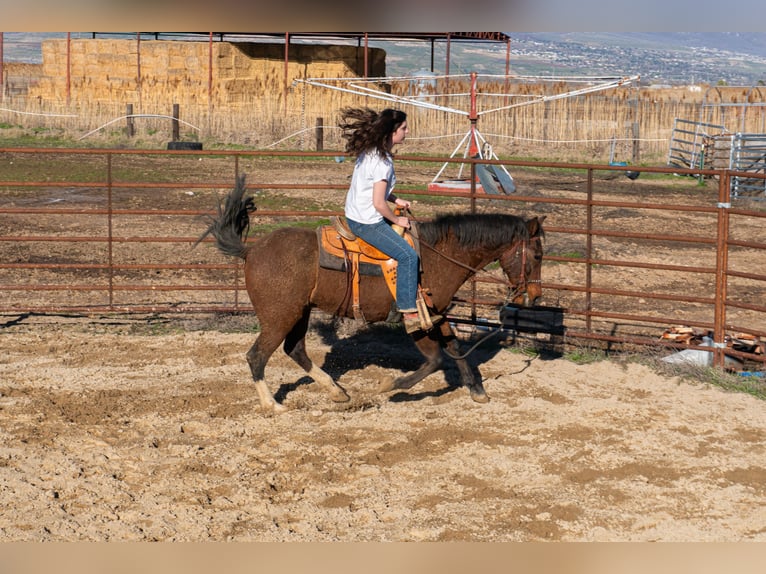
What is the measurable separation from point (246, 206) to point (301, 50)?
29445 mm

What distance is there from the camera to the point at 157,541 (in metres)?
4.64

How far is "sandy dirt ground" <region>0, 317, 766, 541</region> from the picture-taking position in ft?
16.0

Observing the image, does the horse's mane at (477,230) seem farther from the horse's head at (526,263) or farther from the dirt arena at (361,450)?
the dirt arena at (361,450)

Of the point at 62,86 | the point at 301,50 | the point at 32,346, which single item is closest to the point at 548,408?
the point at 32,346

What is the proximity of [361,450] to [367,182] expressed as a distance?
1.80 meters

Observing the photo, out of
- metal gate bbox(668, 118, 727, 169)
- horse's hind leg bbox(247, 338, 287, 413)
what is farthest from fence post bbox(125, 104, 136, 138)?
horse's hind leg bbox(247, 338, 287, 413)

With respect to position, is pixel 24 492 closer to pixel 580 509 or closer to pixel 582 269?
pixel 580 509

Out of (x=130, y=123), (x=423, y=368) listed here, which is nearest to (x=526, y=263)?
(x=423, y=368)

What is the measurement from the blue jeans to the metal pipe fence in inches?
29.0

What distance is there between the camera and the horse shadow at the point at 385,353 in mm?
7441

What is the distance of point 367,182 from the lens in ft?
20.8

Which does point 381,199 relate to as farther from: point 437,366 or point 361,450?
point 361,450

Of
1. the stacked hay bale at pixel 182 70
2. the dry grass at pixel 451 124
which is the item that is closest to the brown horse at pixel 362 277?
the dry grass at pixel 451 124

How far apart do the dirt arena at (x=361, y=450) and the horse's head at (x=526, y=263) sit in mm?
880
